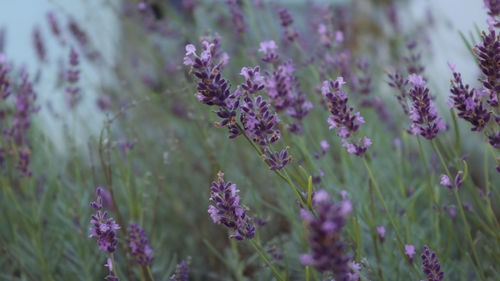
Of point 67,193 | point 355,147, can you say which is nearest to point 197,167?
point 67,193

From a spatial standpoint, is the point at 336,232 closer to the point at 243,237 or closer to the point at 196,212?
the point at 243,237

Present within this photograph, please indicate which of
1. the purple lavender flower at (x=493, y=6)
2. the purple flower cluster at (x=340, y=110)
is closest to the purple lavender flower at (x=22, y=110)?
the purple flower cluster at (x=340, y=110)

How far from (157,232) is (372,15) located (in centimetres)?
371

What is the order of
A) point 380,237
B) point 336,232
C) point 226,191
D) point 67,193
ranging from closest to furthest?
point 336,232, point 226,191, point 380,237, point 67,193

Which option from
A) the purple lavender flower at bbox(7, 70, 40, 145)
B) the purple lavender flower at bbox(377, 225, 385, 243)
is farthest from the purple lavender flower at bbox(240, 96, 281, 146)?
the purple lavender flower at bbox(7, 70, 40, 145)

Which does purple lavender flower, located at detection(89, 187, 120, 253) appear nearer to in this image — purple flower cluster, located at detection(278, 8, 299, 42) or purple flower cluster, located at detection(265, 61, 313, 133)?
purple flower cluster, located at detection(265, 61, 313, 133)

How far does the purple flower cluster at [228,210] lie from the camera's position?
37.7 inches

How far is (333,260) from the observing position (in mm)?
673

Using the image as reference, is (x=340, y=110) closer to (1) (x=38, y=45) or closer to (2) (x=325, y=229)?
(2) (x=325, y=229)

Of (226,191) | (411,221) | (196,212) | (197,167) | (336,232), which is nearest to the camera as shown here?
(336,232)

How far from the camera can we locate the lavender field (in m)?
1.00

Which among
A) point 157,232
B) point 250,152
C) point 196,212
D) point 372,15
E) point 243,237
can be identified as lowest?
point 243,237

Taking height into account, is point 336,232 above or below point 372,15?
below

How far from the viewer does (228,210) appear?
3.17 feet
